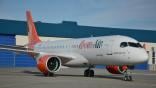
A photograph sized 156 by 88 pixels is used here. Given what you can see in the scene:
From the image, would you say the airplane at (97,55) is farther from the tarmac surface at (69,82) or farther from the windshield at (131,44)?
the tarmac surface at (69,82)

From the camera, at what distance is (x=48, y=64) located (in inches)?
1146

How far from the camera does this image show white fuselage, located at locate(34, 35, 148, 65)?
24.4 meters

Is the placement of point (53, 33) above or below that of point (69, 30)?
below

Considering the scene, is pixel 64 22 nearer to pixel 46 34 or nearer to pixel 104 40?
pixel 46 34

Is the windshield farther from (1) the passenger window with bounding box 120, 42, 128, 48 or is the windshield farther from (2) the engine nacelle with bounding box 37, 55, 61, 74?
(2) the engine nacelle with bounding box 37, 55, 61, 74

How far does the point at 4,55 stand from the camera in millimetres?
56938

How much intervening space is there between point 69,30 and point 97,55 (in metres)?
40.5

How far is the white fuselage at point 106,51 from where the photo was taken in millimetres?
24375

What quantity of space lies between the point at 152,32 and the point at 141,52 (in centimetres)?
5012

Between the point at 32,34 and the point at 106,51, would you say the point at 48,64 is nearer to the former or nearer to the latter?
the point at 106,51

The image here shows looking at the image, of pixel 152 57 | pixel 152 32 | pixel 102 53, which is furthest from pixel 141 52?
pixel 152 32

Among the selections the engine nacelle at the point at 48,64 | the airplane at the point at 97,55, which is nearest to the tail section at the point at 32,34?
the airplane at the point at 97,55

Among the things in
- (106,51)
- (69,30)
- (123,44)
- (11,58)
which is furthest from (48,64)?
(69,30)

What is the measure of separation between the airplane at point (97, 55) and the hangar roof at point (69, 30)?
27214mm
